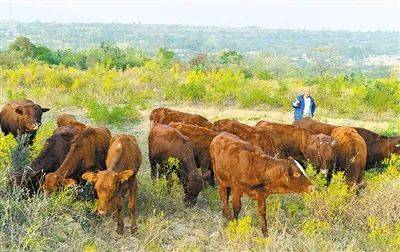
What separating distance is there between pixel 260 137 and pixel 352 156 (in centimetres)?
171

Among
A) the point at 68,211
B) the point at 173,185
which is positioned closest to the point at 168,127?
the point at 173,185

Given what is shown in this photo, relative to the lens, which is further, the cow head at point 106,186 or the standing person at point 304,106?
the standing person at point 304,106

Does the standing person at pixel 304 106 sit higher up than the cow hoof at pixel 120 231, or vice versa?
the standing person at pixel 304 106

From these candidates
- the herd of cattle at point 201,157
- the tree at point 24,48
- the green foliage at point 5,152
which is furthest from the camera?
the tree at point 24,48

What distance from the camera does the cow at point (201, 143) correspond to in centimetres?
1048

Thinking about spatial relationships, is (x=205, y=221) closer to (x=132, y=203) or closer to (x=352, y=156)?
(x=132, y=203)

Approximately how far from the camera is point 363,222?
27.6 feet

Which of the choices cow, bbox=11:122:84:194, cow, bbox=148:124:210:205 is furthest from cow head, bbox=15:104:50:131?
cow, bbox=148:124:210:205

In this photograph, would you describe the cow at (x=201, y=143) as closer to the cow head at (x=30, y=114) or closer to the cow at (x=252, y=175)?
the cow at (x=252, y=175)

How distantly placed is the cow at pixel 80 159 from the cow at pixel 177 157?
35.8 inches

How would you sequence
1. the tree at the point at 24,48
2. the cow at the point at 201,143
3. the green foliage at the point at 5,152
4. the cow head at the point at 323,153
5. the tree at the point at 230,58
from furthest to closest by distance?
the tree at the point at 230,58
the tree at the point at 24,48
the cow at the point at 201,143
the cow head at the point at 323,153
the green foliage at the point at 5,152

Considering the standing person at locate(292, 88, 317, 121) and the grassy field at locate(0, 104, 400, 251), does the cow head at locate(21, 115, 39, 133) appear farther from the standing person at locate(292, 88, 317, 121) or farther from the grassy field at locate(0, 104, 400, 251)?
the standing person at locate(292, 88, 317, 121)

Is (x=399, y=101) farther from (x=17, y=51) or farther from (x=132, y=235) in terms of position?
(x=17, y=51)

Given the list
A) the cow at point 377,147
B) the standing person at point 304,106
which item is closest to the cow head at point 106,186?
the cow at point 377,147
